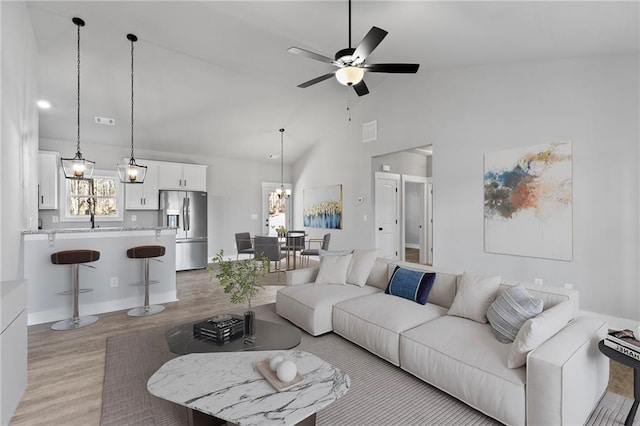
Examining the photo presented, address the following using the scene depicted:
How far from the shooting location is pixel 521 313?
2.11 meters

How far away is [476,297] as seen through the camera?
254cm

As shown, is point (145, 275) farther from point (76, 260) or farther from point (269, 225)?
point (269, 225)

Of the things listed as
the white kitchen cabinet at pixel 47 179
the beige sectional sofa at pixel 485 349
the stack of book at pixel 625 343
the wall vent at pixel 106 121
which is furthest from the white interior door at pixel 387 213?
the white kitchen cabinet at pixel 47 179

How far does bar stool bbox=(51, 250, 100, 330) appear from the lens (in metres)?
3.55

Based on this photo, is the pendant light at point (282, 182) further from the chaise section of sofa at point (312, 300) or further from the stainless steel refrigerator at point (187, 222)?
the chaise section of sofa at point (312, 300)

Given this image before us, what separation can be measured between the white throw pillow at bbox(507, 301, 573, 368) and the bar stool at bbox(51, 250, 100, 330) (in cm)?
440

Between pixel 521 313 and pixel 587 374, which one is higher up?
pixel 521 313

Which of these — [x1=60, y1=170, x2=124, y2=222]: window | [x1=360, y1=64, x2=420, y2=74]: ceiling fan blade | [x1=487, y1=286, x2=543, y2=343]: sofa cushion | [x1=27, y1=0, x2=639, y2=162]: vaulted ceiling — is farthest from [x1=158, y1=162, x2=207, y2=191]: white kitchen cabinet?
[x1=487, y1=286, x2=543, y2=343]: sofa cushion

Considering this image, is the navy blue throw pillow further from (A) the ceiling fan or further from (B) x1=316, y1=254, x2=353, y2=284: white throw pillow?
(A) the ceiling fan

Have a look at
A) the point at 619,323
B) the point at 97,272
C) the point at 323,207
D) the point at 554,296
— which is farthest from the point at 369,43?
the point at 323,207

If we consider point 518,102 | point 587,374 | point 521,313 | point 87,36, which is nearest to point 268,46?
point 87,36

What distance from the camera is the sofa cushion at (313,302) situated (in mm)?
3119

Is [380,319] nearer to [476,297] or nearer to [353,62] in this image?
[476,297]

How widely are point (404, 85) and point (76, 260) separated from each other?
5.65 meters
